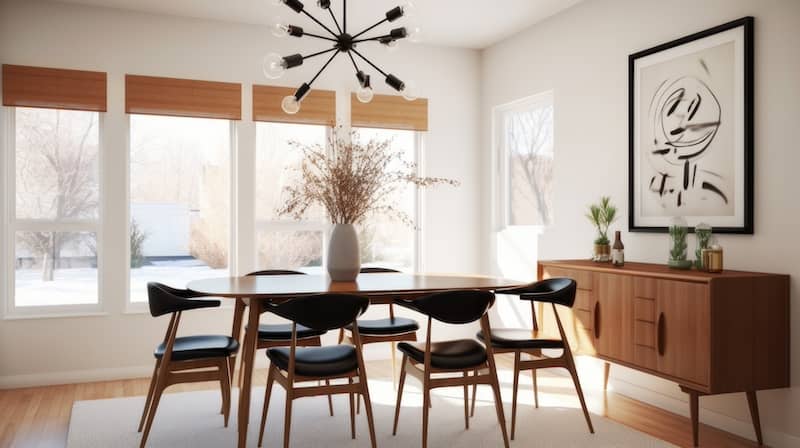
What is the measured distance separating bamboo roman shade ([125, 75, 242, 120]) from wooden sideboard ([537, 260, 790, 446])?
331 cm

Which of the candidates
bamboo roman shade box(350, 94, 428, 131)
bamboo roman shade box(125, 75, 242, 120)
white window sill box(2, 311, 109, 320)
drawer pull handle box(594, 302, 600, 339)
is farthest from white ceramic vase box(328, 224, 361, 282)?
white window sill box(2, 311, 109, 320)

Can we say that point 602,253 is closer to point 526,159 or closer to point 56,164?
point 526,159

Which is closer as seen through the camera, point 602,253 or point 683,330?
point 683,330

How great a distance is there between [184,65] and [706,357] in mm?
4219

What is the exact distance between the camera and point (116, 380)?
493 cm

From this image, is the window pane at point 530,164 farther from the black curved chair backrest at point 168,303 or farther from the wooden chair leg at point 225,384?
the black curved chair backrest at point 168,303

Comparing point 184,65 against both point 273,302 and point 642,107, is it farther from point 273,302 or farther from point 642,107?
point 642,107

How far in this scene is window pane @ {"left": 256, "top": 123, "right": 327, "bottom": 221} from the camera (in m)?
5.45

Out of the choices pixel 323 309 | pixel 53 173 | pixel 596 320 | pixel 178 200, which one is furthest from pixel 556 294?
pixel 53 173

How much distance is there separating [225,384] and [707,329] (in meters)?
2.49

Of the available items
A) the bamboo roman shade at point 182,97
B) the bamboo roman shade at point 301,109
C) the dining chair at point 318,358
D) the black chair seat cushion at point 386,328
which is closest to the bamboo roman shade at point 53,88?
the bamboo roman shade at point 182,97

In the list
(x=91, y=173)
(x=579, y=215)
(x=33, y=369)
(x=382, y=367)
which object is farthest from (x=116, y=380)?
(x=579, y=215)

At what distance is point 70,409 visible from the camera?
4.13 metres

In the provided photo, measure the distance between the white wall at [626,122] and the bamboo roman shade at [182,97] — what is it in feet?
7.67
